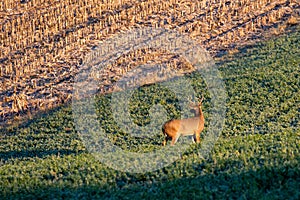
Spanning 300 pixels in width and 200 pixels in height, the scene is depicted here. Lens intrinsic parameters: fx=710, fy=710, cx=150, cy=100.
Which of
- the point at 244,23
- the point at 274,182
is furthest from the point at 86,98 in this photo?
the point at 274,182

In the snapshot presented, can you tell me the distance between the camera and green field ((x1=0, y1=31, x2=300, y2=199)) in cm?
1681

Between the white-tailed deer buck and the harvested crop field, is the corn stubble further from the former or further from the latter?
the white-tailed deer buck

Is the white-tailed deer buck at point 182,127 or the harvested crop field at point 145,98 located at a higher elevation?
the white-tailed deer buck at point 182,127

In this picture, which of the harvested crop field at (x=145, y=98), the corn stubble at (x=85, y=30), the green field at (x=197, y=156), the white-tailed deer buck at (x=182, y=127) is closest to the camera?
the green field at (x=197, y=156)

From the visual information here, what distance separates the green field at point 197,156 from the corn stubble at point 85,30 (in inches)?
98.5

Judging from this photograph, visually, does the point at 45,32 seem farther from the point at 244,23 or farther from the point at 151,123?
the point at 151,123

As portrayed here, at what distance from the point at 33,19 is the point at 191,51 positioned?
9.34 metres

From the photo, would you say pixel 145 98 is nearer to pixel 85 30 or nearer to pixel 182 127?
pixel 85 30

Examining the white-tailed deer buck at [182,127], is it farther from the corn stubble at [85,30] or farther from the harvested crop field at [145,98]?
the corn stubble at [85,30]

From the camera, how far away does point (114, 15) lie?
122 feet

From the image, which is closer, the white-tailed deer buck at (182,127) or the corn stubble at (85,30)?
the white-tailed deer buck at (182,127)

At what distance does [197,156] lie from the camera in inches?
747

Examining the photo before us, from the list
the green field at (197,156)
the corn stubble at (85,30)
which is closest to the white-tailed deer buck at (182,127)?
the green field at (197,156)

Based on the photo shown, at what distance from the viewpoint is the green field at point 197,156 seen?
16.8 m
